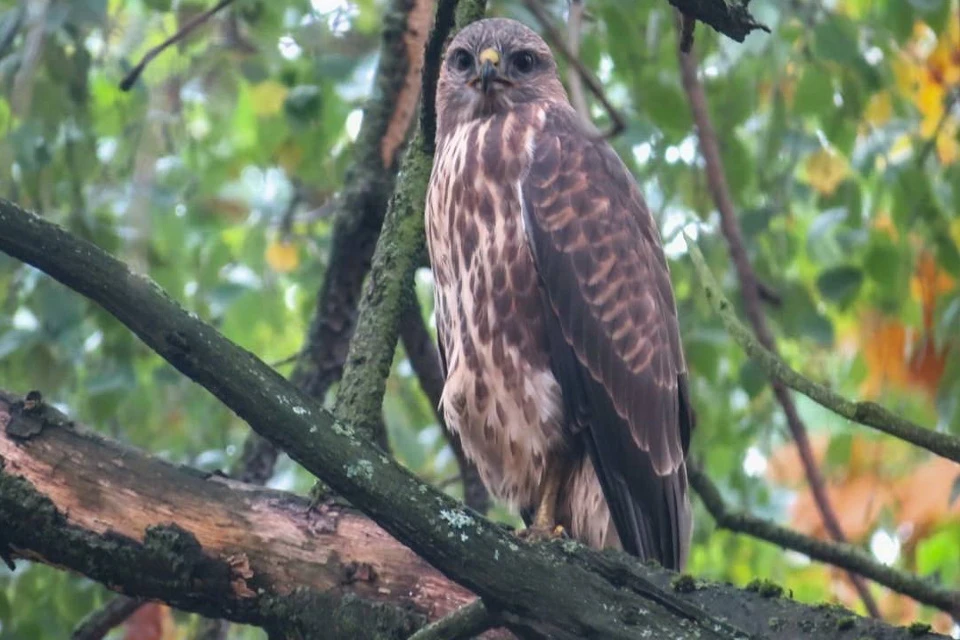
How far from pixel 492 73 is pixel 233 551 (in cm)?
209

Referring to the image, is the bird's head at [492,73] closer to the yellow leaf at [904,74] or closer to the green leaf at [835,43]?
the green leaf at [835,43]

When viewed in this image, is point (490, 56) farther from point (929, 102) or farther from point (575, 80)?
point (929, 102)

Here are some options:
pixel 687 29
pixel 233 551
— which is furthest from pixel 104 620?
pixel 687 29

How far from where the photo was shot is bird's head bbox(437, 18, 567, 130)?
4148 millimetres

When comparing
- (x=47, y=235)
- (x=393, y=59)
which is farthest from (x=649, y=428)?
(x=47, y=235)

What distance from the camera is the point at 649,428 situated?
12.1 ft

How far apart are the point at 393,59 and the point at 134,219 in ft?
2.88

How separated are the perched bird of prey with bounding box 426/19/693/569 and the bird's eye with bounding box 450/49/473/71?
1.25 ft

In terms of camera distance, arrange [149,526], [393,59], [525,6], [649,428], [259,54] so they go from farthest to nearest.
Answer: [259,54], [525,6], [393,59], [649,428], [149,526]

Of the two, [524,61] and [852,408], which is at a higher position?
[524,61]

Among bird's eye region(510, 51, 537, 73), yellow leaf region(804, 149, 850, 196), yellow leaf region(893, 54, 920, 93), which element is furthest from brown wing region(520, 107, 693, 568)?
yellow leaf region(893, 54, 920, 93)

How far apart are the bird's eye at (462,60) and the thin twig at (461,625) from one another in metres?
2.47

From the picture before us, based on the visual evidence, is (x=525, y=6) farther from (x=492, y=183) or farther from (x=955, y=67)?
(x=955, y=67)

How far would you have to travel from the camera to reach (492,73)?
4133mm
